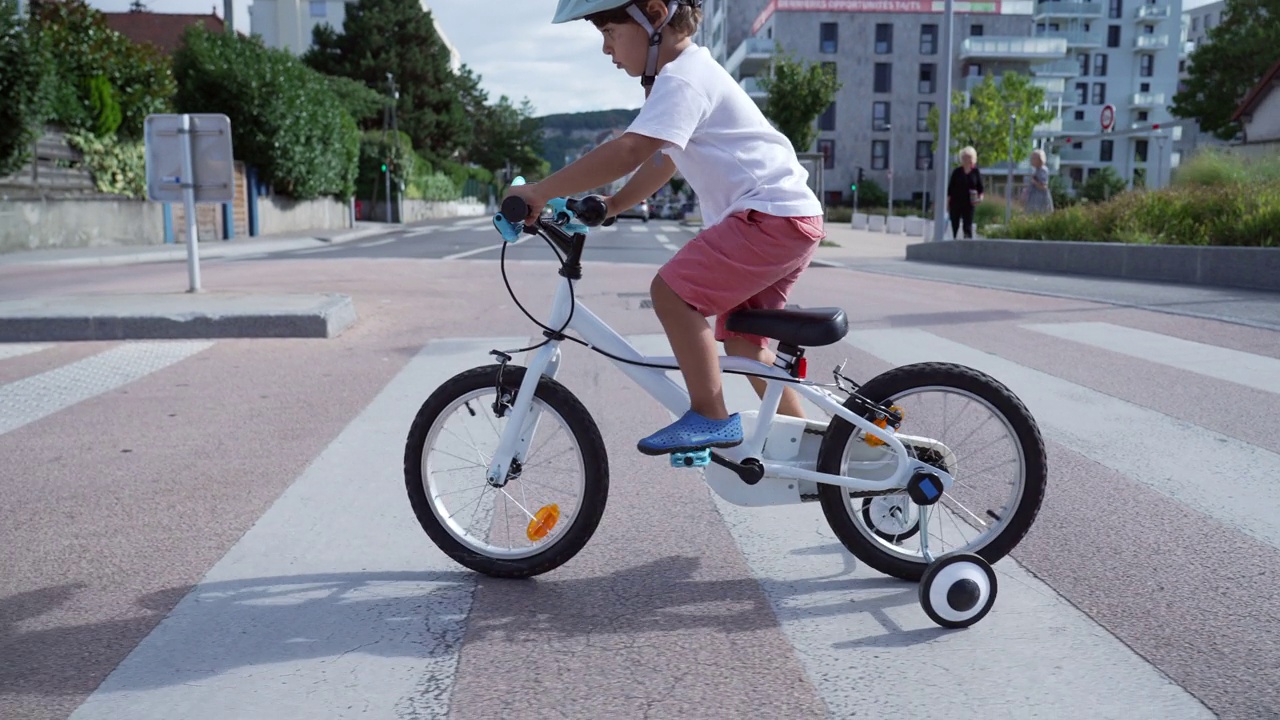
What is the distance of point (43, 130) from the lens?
2317 centimetres

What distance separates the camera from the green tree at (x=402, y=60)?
231 feet

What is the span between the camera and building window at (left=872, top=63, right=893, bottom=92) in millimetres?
77062

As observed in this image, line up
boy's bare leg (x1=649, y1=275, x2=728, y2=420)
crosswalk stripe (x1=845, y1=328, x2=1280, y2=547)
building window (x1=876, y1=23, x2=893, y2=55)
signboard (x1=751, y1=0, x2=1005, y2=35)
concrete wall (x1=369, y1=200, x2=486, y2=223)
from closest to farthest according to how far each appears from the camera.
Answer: boy's bare leg (x1=649, y1=275, x2=728, y2=420) < crosswalk stripe (x1=845, y1=328, x2=1280, y2=547) < concrete wall (x1=369, y1=200, x2=486, y2=223) < signboard (x1=751, y1=0, x2=1005, y2=35) < building window (x1=876, y1=23, x2=893, y2=55)

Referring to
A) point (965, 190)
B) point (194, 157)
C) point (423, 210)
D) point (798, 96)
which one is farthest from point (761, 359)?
point (423, 210)

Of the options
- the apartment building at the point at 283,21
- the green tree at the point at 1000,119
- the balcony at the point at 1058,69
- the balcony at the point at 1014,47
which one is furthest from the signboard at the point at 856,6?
the apartment building at the point at 283,21

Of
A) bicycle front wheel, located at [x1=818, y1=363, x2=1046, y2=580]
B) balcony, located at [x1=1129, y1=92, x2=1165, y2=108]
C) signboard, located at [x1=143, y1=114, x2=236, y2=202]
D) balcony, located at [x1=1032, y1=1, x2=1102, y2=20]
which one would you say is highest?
balcony, located at [x1=1032, y1=1, x2=1102, y2=20]

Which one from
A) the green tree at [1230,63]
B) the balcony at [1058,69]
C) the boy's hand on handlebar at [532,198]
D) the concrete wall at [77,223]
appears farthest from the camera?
the balcony at [1058,69]

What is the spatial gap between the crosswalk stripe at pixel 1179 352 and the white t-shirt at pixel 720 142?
4215 mm

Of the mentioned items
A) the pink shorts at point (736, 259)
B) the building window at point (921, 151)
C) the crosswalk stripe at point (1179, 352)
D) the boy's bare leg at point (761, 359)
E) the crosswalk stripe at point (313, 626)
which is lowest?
the crosswalk stripe at point (313, 626)

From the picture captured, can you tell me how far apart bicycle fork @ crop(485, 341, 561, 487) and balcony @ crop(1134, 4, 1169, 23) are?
95340mm

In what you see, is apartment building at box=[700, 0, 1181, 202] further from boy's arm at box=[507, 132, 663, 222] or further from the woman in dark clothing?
boy's arm at box=[507, 132, 663, 222]

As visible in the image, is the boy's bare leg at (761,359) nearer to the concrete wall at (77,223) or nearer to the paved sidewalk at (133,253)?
the paved sidewalk at (133,253)

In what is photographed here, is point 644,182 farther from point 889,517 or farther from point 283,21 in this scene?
point 283,21

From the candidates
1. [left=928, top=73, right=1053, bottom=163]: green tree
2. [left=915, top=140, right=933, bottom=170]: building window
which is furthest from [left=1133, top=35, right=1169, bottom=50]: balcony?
[left=928, top=73, right=1053, bottom=163]: green tree
